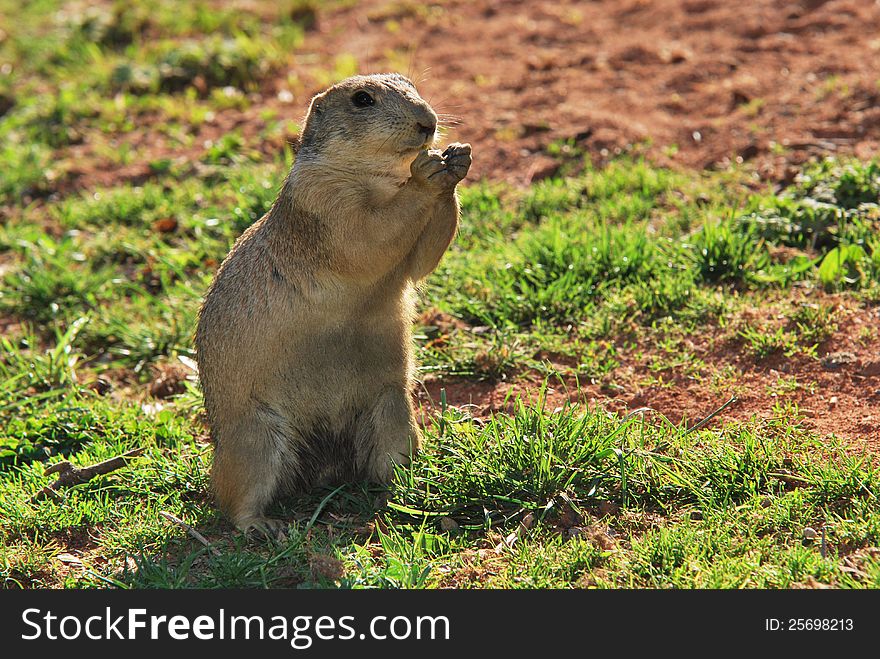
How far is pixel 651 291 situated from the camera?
5.08 m

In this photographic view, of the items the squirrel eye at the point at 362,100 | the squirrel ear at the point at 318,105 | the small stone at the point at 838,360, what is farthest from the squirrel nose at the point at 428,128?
the small stone at the point at 838,360

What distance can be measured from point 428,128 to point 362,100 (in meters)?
0.29

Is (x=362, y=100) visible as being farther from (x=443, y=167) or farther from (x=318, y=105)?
(x=443, y=167)

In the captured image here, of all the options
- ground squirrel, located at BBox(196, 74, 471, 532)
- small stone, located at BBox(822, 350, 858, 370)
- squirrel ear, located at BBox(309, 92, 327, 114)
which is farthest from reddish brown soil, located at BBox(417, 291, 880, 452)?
squirrel ear, located at BBox(309, 92, 327, 114)

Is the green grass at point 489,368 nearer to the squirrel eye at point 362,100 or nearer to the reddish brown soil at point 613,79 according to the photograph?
the reddish brown soil at point 613,79

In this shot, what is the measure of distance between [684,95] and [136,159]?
143 inches

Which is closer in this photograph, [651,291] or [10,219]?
[651,291]

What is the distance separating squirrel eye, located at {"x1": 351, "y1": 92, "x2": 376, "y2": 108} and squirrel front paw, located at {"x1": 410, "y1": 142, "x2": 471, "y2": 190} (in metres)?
0.30

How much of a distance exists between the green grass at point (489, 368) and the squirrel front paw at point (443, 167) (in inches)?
35.1

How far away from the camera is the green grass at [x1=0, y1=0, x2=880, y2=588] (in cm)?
359

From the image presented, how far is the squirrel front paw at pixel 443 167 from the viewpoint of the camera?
154 inches

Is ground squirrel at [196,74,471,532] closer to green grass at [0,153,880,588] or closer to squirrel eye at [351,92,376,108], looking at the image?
squirrel eye at [351,92,376,108]

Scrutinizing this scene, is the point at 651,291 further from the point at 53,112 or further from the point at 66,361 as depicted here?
the point at 53,112

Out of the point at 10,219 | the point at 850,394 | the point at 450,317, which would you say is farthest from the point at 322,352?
the point at 10,219
